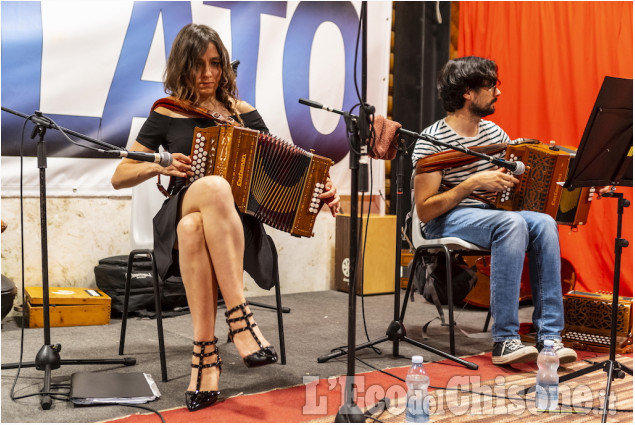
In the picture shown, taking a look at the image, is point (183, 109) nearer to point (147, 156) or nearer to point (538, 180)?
point (147, 156)

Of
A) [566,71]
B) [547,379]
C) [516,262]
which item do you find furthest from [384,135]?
[566,71]

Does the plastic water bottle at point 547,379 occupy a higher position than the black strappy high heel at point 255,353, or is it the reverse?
the black strappy high heel at point 255,353

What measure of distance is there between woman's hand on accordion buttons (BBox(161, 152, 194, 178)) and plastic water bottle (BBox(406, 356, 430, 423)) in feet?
3.21

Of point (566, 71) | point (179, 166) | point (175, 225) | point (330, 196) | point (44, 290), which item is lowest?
point (44, 290)

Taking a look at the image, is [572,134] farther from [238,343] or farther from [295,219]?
[238,343]

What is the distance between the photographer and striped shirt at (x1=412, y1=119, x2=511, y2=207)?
121 inches

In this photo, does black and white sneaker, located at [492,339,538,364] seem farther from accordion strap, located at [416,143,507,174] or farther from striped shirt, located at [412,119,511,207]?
accordion strap, located at [416,143,507,174]

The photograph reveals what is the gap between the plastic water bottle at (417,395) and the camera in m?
2.10

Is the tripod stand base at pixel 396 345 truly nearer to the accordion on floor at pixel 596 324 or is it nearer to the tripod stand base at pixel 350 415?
the accordion on floor at pixel 596 324

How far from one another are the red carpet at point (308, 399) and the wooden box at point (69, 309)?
1.42m

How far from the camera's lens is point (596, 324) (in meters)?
3.16

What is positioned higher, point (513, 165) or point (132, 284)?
point (513, 165)

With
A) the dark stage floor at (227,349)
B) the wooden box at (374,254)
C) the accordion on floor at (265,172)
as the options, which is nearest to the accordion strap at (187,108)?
the accordion on floor at (265,172)

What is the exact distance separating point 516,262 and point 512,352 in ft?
1.22
